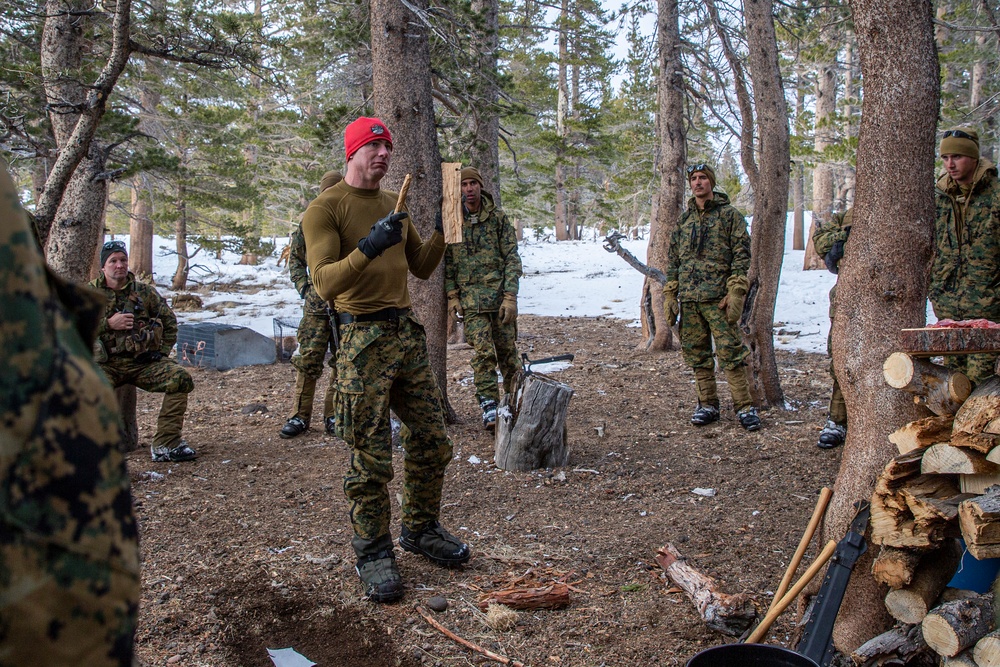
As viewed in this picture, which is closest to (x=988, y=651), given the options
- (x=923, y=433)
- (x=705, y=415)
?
(x=923, y=433)

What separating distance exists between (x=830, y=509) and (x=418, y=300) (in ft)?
14.7

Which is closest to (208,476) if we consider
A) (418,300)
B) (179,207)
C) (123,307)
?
(123,307)

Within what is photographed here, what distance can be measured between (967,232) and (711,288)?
7.29 ft

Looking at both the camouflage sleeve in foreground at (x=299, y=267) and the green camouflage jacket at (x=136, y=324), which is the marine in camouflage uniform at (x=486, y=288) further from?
the green camouflage jacket at (x=136, y=324)

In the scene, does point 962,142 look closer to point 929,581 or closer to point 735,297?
point 735,297

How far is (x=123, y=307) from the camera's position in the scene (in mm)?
6582

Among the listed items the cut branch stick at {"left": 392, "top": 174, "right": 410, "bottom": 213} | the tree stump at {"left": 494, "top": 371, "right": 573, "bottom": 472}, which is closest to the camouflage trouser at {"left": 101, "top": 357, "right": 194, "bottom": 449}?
the tree stump at {"left": 494, "top": 371, "right": 573, "bottom": 472}

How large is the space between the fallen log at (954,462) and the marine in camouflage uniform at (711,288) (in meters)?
4.10

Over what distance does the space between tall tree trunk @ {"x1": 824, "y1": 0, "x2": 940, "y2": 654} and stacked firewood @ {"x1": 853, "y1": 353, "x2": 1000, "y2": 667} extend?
0.58ft

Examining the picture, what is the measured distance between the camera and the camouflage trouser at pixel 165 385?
6.59m

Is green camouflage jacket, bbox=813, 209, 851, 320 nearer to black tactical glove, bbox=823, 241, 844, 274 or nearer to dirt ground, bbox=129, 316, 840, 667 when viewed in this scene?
black tactical glove, bbox=823, 241, 844, 274

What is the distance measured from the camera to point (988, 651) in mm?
2650

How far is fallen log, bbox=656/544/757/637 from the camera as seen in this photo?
11.5ft

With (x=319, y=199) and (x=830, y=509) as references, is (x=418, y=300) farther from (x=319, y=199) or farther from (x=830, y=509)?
(x=830, y=509)
